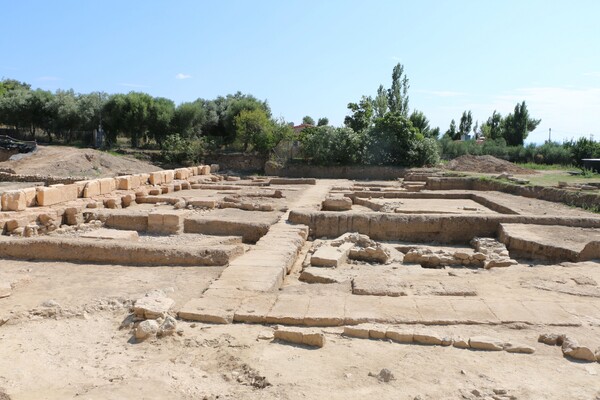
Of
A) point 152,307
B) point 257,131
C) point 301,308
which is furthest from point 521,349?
point 257,131

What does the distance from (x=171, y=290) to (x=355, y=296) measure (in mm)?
A: 2141

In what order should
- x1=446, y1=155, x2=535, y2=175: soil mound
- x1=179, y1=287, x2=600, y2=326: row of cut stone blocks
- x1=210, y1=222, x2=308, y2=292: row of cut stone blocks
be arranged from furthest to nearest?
x1=446, y1=155, x2=535, y2=175: soil mound → x1=210, y1=222, x2=308, y2=292: row of cut stone blocks → x1=179, y1=287, x2=600, y2=326: row of cut stone blocks

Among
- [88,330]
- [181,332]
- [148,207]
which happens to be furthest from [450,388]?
[148,207]

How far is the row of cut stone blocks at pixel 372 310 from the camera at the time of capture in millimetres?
4566

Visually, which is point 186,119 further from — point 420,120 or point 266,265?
point 266,265

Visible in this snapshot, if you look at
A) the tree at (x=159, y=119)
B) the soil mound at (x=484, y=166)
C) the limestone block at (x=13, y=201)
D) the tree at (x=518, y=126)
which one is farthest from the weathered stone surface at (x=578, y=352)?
the tree at (x=518, y=126)

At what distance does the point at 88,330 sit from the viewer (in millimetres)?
4617

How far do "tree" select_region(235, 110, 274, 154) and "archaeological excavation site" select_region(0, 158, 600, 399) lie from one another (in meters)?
17.1

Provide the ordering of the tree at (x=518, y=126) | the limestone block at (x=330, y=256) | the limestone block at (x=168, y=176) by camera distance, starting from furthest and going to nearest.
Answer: the tree at (x=518, y=126), the limestone block at (x=168, y=176), the limestone block at (x=330, y=256)

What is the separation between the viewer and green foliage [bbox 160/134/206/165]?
26.0 metres

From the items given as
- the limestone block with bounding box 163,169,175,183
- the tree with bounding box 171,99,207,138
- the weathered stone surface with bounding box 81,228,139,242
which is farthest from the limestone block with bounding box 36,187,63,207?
the tree with bounding box 171,99,207,138

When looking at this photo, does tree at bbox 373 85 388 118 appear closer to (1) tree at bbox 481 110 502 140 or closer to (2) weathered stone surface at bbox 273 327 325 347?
(1) tree at bbox 481 110 502 140

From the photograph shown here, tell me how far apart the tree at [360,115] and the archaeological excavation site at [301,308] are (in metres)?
18.9

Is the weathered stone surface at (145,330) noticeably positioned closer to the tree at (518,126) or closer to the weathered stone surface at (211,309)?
the weathered stone surface at (211,309)
